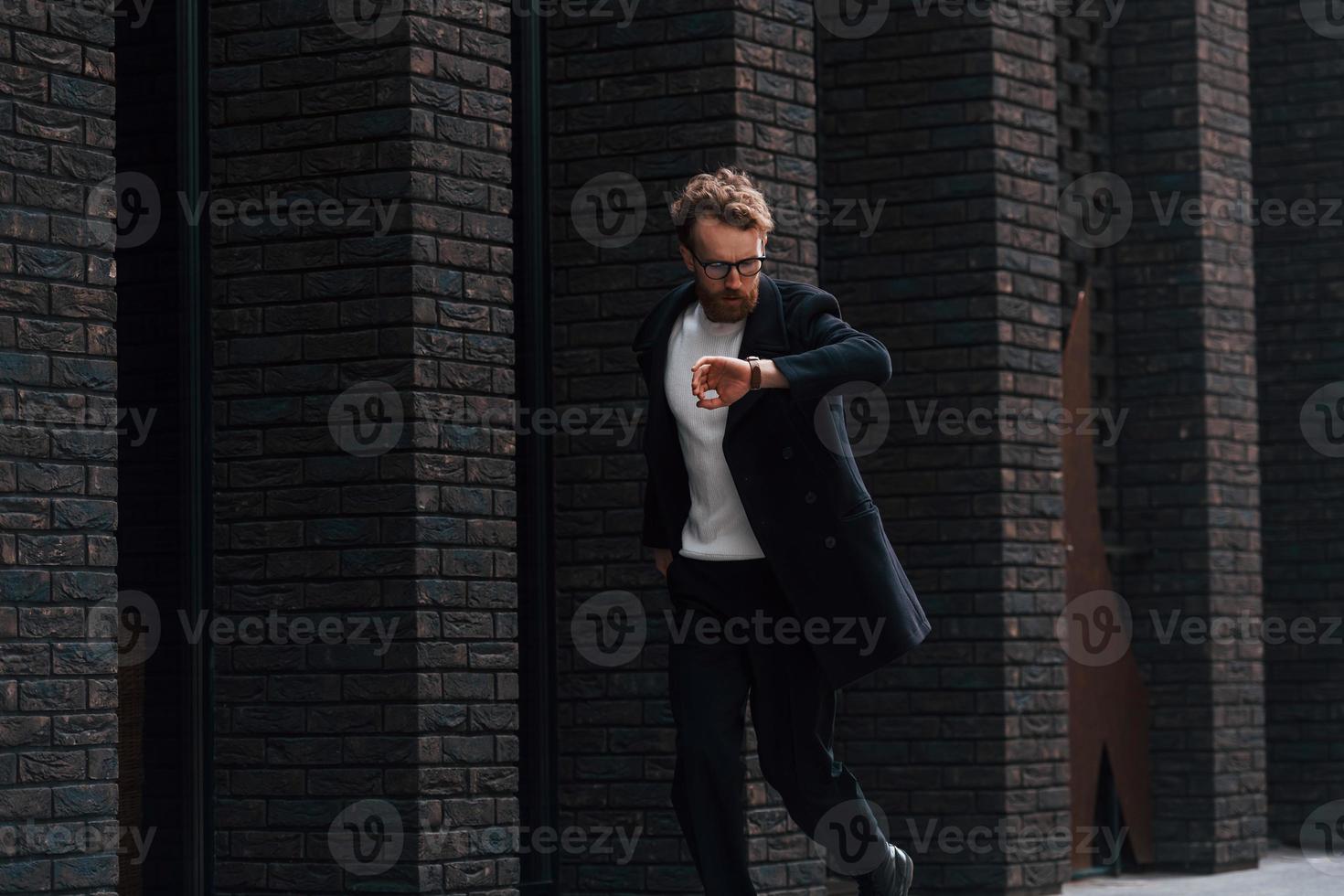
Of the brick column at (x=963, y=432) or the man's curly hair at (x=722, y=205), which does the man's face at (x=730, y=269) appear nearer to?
the man's curly hair at (x=722, y=205)

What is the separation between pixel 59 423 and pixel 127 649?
1752 millimetres

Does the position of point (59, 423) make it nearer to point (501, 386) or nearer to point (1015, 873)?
point (501, 386)

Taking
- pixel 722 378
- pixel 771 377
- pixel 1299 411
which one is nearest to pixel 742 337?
pixel 771 377

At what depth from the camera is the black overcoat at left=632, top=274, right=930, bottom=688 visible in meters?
6.03

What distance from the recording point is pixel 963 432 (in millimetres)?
10094

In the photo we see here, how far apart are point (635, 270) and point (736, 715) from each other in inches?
121

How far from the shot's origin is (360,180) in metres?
7.55

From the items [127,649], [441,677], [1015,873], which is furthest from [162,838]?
[1015,873]

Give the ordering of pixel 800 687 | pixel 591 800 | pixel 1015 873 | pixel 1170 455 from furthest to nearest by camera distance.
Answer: pixel 1170 455
pixel 1015 873
pixel 591 800
pixel 800 687

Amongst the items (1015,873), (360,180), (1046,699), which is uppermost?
(360,180)

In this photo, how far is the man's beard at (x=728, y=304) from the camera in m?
6.05

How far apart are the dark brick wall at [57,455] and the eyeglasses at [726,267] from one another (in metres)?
1.68

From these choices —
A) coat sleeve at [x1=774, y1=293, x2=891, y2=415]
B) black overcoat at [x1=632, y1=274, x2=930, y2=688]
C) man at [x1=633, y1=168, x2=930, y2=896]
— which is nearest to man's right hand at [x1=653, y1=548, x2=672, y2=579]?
man at [x1=633, y1=168, x2=930, y2=896]

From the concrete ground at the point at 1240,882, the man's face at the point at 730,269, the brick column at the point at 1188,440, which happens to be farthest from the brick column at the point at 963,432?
the man's face at the point at 730,269
